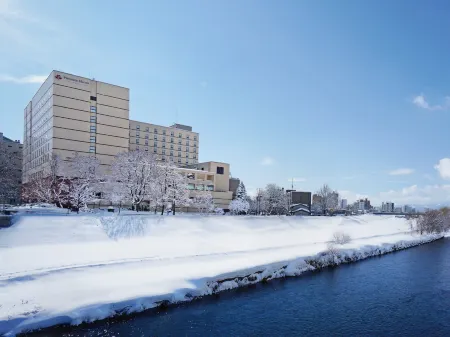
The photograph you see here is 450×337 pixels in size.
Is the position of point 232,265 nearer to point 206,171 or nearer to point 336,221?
point 336,221

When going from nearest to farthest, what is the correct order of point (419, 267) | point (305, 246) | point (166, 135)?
point (419, 267) → point (305, 246) → point (166, 135)

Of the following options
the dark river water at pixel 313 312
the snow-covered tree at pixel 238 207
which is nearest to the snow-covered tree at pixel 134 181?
the dark river water at pixel 313 312

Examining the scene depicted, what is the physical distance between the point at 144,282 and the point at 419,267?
33976mm

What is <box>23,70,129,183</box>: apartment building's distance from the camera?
7600 cm

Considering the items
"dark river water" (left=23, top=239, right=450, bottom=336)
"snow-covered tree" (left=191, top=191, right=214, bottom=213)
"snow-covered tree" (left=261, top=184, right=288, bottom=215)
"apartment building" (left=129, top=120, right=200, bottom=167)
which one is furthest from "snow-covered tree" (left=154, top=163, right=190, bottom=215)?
"apartment building" (left=129, top=120, right=200, bottom=167)

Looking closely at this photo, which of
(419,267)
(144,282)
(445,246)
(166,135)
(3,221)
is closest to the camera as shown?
(144,282)

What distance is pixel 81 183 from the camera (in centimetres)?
5031

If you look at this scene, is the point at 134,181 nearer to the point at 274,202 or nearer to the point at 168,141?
the point at 274,202

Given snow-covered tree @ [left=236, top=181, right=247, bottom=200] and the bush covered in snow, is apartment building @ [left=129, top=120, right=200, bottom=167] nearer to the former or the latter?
snow-covered tree @ [left=236, top=181, right=247, bottom=200]

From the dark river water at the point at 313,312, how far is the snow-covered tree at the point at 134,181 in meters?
33.3

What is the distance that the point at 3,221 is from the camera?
3009cm

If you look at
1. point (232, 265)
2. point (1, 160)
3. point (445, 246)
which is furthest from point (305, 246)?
point (1, 160)

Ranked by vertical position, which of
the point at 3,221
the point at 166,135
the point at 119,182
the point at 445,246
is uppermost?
the point at 166,135

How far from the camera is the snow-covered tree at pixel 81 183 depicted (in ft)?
151
